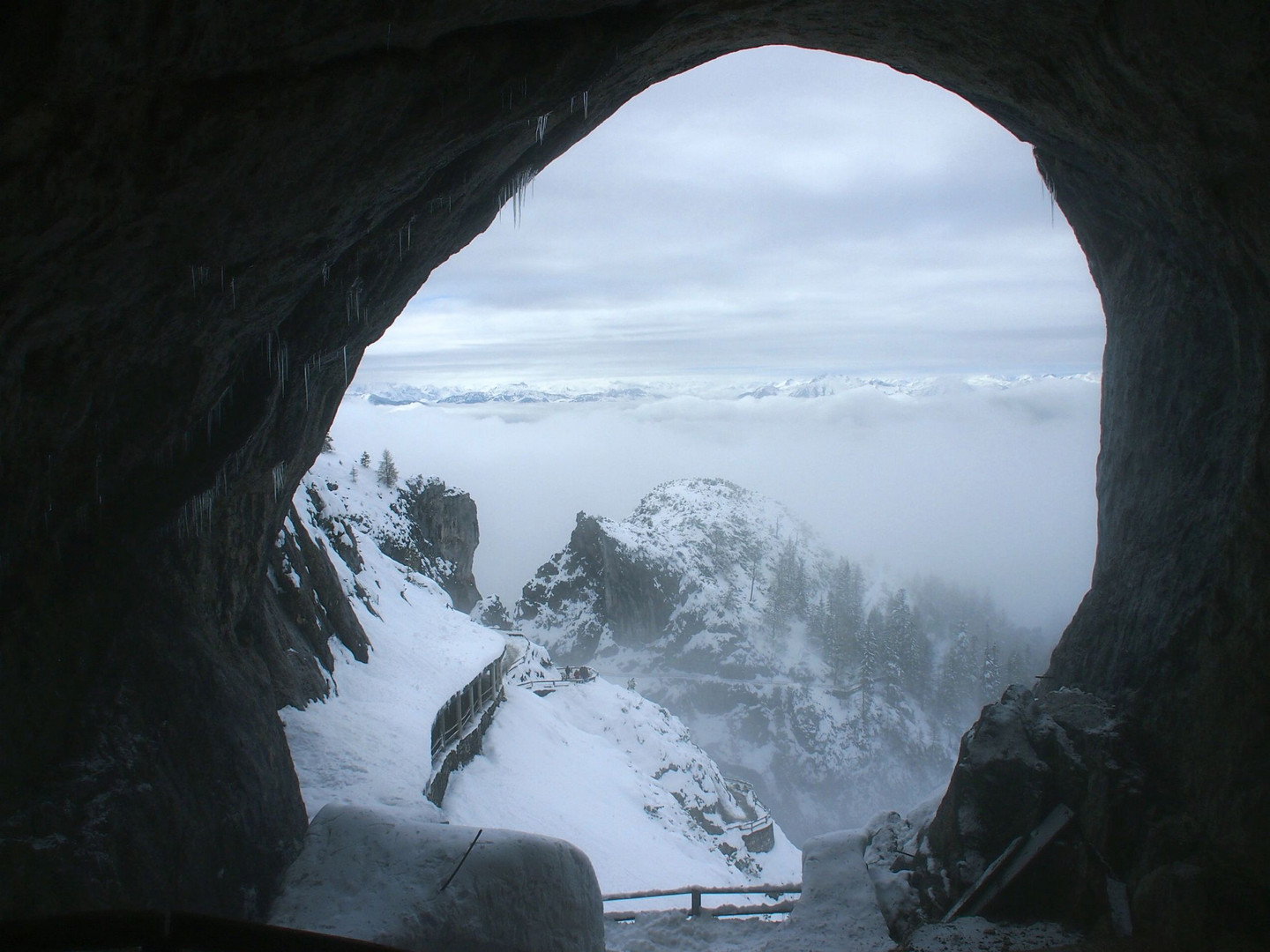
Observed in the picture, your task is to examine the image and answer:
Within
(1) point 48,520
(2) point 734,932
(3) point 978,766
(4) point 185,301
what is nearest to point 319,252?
(4) point 185,301

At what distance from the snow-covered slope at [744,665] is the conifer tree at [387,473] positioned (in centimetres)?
6477

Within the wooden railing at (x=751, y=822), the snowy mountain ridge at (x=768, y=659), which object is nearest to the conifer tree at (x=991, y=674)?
the snowy mountain ridge at (x=768, y=659)

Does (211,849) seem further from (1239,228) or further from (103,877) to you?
(1239,228)

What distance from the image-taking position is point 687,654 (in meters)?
118

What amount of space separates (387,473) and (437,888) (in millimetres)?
37407

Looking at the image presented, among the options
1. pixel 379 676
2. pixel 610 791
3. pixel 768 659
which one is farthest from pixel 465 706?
pixel 768 659

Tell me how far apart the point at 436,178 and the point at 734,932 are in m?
13.6

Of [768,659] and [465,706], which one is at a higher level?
[465,706]

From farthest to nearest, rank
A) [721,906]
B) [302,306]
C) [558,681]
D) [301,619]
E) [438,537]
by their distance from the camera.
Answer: [438,537]
[558,681]
[301,619]
[721,906]
[302,306]

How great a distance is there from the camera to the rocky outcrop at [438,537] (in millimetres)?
39906

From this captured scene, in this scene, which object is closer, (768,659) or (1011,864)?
(1011,864)

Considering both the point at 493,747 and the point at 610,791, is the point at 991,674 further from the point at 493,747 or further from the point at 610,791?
the point at 493,747

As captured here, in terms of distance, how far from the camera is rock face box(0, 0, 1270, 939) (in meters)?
5.57

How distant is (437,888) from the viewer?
897 centimetres
